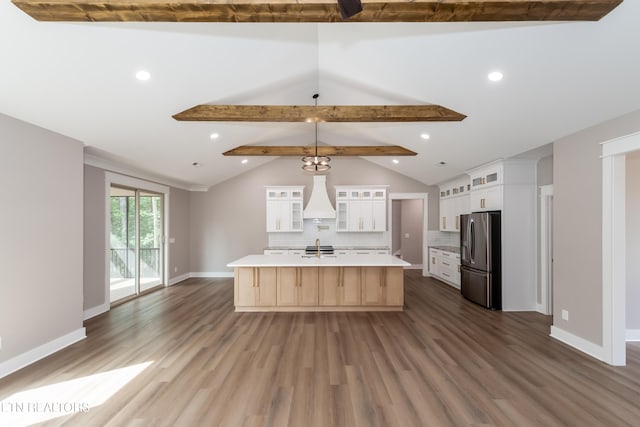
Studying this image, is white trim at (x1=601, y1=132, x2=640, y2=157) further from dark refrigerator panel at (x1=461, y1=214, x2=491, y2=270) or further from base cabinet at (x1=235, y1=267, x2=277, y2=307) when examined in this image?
base cabinet at (x1=235, y1=267, x2=277, y2=307)

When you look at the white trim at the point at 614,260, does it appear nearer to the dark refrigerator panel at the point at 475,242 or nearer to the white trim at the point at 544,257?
the white trim at the point at 544,257

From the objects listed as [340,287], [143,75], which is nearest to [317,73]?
[143,75]

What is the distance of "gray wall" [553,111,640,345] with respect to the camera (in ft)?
10.8

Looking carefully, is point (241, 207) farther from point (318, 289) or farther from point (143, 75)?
point (143, 75)

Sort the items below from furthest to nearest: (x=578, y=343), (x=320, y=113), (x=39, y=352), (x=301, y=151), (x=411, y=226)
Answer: (x=411, y=226)
(x=301, y=151)
(x=320, y=113)
(x=578, y=343)
(x=39, y=352)

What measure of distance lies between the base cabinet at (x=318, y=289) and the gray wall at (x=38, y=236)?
2.28 m

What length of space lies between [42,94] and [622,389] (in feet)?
20.0

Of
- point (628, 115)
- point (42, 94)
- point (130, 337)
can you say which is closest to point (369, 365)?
point (130, 337)

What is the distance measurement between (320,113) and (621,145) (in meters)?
3.46

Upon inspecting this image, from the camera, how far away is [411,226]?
32.1ft

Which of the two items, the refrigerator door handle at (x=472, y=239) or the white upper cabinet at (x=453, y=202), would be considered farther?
the white upper cabinet at (x=453, y=202)

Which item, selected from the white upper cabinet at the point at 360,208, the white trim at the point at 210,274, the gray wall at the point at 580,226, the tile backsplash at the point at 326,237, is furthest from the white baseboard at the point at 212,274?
the gray wall at the point at 580,226

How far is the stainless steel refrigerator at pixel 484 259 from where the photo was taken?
16.5 ft

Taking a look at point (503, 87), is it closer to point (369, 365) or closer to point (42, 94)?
point (369, 365)
